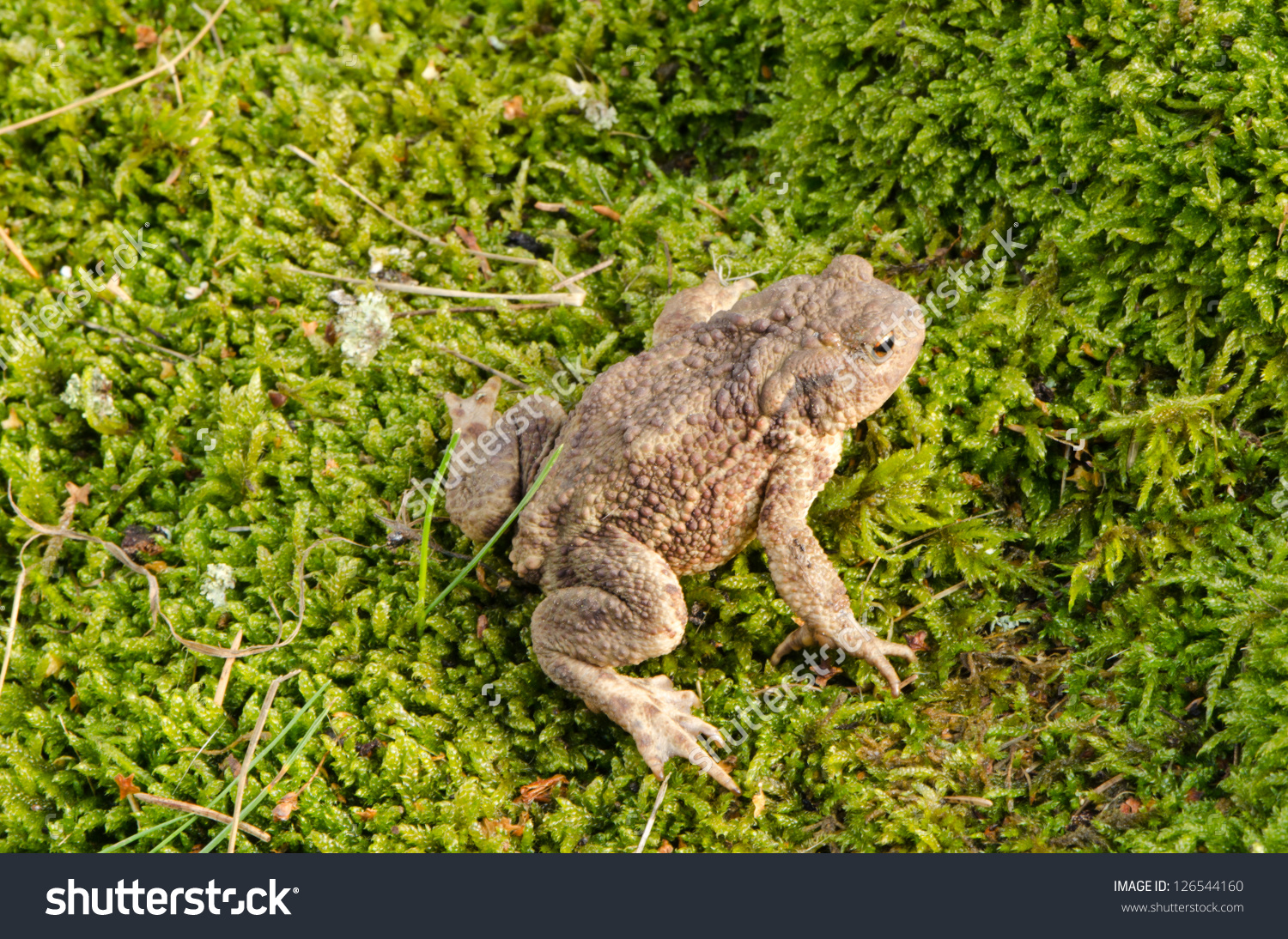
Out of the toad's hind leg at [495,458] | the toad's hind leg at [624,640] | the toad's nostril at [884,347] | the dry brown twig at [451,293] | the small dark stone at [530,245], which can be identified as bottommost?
the toad's hind leg at [624,640]

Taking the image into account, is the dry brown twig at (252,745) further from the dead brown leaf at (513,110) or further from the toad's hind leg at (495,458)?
the dead brown leaf at (513,110)

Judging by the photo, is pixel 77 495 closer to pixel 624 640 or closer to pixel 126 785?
pixel 126 785

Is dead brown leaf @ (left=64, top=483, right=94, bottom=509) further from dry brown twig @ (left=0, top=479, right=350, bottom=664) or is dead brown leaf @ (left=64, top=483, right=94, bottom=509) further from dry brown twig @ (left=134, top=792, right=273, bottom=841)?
dry brown twig @ (left=134, top=792, right=273, bottom=841)

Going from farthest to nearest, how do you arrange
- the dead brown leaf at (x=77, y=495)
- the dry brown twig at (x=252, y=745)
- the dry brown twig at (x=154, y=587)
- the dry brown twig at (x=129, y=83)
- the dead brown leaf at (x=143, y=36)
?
the dead brown leaf at (x=143, y=36) → the dry brown twig at (x=129, y=83) → the dead brown leaf at (x=77, y=495) → the dry brown twig at (x=154, y=587) → the dry brown twig at (x=252, y=745)

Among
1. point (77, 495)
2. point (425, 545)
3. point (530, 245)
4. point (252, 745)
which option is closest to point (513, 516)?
point (425, 545)

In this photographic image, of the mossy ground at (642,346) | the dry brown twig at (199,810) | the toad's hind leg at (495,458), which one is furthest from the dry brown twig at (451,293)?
the dry brown twig at (199,810)

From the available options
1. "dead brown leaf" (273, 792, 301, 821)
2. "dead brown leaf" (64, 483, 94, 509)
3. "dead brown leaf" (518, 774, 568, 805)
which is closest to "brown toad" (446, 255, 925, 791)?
"dead brown leaf" (518, 774, 568, 805)
